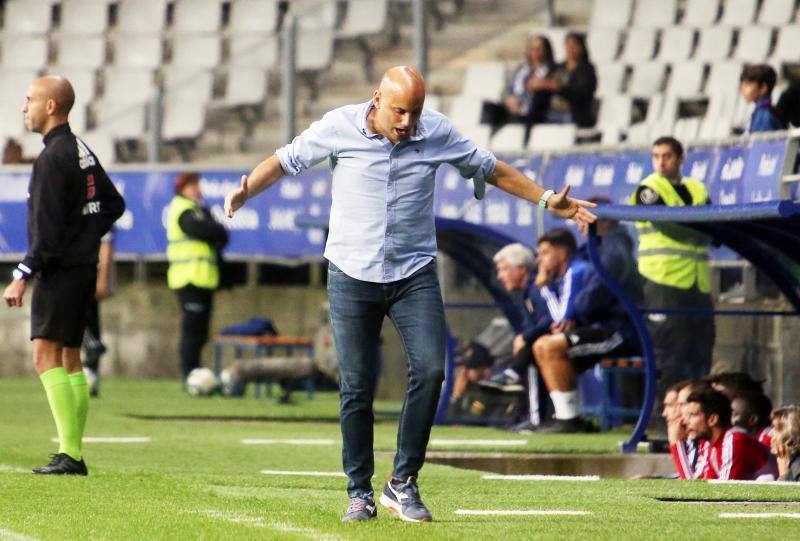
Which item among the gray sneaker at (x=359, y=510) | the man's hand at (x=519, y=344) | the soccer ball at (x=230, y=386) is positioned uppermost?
the man's hand at (x=519, y=344)

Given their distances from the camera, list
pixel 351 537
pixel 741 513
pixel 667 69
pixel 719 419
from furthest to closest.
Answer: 1. pixel 667 69
2. pixel 719 419
3. pixel 741 513
4. pixel 351 537

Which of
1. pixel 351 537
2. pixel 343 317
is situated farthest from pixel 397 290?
pixel 351 537

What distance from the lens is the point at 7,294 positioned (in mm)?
9141

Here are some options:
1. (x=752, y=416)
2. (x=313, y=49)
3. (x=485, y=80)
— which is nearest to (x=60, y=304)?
(x=752, y=416)

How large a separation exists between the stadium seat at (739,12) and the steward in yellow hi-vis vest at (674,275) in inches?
261

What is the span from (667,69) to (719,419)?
1003 centimetres

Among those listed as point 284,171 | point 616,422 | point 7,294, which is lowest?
point 616,422

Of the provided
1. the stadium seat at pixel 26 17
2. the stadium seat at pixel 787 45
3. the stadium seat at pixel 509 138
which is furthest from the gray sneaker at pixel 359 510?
the stadium seat at pixel 26 17

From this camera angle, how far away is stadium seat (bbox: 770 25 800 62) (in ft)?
58.8

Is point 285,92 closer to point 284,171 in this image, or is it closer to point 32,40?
point 32,40

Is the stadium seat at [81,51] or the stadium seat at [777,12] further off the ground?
the stadium seat at [777,12]

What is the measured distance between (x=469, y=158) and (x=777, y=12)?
1185 cm

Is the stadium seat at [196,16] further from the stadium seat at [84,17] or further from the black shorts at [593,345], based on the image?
the black shorts at [593,345]

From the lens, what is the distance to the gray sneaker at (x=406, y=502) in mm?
7398
